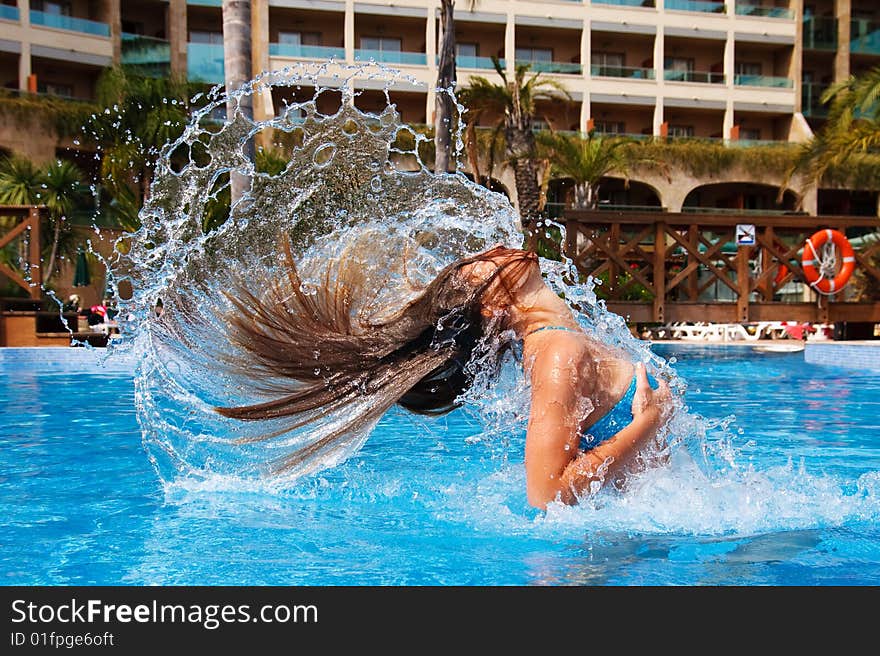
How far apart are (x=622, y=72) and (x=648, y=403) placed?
39144 millimetres

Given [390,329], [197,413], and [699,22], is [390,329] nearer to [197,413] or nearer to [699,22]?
[197,413]

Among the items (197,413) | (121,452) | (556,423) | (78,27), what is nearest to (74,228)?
(78,27)

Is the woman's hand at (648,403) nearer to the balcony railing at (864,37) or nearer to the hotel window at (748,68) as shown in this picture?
the hotel window at (748,68)

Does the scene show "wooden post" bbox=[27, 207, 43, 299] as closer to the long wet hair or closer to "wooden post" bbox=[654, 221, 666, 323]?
"wooden post" bbox=[654, 221, 666, 323]

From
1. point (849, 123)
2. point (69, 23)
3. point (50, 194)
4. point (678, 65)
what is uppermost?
point (678, 65)

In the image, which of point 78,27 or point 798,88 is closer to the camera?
point 78,27

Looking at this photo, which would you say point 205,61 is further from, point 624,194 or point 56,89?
point 624,194

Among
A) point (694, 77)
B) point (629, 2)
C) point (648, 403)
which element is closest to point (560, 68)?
point (629, 2)

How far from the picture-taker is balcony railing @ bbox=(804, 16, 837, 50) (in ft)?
139

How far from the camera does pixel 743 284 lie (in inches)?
645
